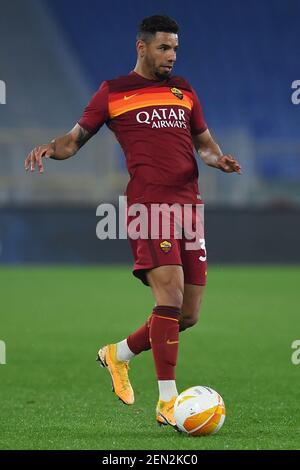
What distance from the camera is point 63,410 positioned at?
5.97 metres

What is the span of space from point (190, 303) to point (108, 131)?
42.1 feet

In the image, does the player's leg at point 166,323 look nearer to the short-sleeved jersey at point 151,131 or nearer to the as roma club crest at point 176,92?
the short-sleeved jersey at point 151,131

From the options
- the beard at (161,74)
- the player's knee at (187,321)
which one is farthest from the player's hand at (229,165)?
the player's knee at (187,321)

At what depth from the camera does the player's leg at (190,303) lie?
19.0 feet

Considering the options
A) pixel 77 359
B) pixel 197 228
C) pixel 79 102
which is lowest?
pixel 77 359

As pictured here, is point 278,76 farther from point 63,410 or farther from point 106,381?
point 63,410

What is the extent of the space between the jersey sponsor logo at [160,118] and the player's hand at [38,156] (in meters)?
0.51

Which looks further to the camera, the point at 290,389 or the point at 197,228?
the point at 290,389

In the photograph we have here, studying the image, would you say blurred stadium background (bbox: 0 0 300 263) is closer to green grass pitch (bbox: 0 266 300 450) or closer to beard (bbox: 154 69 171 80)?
green grass pitch (bbox: 0 266 300 450)

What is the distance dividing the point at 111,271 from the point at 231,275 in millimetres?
2167

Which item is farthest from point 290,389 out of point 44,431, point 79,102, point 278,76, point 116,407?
point 278,76

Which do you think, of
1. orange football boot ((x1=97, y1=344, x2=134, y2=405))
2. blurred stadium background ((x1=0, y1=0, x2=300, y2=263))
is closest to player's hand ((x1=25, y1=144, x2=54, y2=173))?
orange football boot ((x1=97, y1=344, x2=134, y2=405))

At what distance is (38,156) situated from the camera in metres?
5.52
